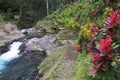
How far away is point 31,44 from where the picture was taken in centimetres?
1655

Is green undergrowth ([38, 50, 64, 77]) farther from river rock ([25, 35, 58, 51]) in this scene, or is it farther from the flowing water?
river rock ([25, 35, 58, 51])

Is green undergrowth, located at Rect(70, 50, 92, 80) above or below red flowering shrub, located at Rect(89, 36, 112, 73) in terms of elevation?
below

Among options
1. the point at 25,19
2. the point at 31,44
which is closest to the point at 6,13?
the point at 25,19

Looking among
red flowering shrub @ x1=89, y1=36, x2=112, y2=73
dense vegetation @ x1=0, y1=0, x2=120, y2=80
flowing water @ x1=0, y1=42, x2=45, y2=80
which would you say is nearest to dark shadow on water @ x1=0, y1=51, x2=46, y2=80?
flowing water @ x1=0, y1=42, x2=45, y2=80

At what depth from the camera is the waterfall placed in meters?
14.1

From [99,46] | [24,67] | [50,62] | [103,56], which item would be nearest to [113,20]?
[99,46]

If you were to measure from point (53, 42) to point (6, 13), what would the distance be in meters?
18.6

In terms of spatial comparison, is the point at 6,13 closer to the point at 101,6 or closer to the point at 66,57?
the point at 101,6

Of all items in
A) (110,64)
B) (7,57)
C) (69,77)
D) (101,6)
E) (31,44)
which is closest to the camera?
(110,64)

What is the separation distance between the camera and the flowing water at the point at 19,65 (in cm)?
1075

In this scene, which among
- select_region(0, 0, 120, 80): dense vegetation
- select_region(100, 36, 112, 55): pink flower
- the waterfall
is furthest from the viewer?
the waterfall

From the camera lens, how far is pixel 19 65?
12570 mm

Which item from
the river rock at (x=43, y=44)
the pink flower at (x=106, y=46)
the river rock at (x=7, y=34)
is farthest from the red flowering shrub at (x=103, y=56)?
the river rock at (x=7, y=34)

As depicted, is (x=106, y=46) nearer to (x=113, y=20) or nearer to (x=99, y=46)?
(x=99, y=46)
